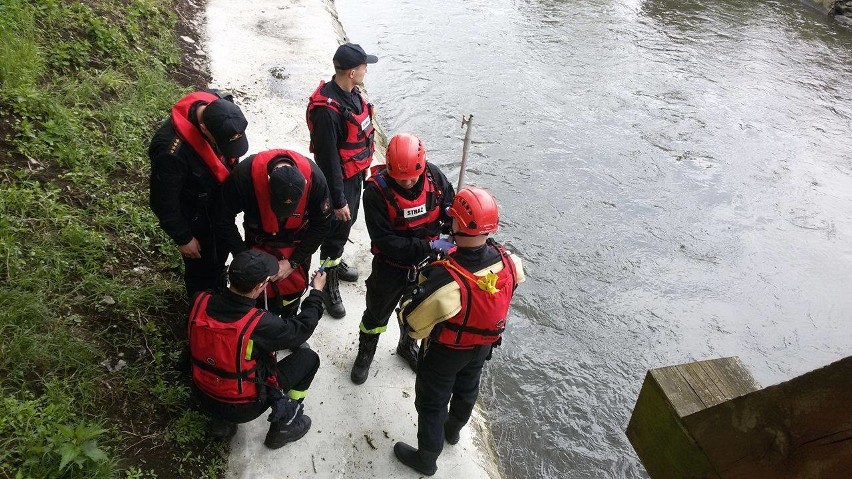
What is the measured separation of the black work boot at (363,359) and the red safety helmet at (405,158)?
1.35 metres

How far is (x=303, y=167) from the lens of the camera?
11.2 ft

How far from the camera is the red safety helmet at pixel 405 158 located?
3260mm

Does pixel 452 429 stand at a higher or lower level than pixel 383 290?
lower

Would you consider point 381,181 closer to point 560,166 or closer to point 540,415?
point 540,415

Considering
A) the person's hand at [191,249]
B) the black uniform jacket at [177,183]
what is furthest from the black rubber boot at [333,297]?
the black uniform jacket at [177,183]

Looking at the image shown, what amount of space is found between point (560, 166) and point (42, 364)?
271 inches

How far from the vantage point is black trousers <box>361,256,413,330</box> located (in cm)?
379

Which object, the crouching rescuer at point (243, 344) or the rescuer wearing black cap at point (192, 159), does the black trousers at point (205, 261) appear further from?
the crouching rescuer at point (243, 344)

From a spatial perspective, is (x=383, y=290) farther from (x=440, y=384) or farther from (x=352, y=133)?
(x=352, y=133)

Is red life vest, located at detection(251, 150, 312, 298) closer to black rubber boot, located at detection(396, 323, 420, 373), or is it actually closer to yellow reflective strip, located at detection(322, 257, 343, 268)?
yellow reflective strip, located at detection(322, 257, 343, 268)

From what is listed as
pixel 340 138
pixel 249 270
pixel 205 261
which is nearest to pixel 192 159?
pixel 205 261

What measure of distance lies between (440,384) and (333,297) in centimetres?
171

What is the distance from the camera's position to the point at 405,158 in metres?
3.27

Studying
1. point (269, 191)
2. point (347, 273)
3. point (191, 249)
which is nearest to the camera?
point (269, 191)
